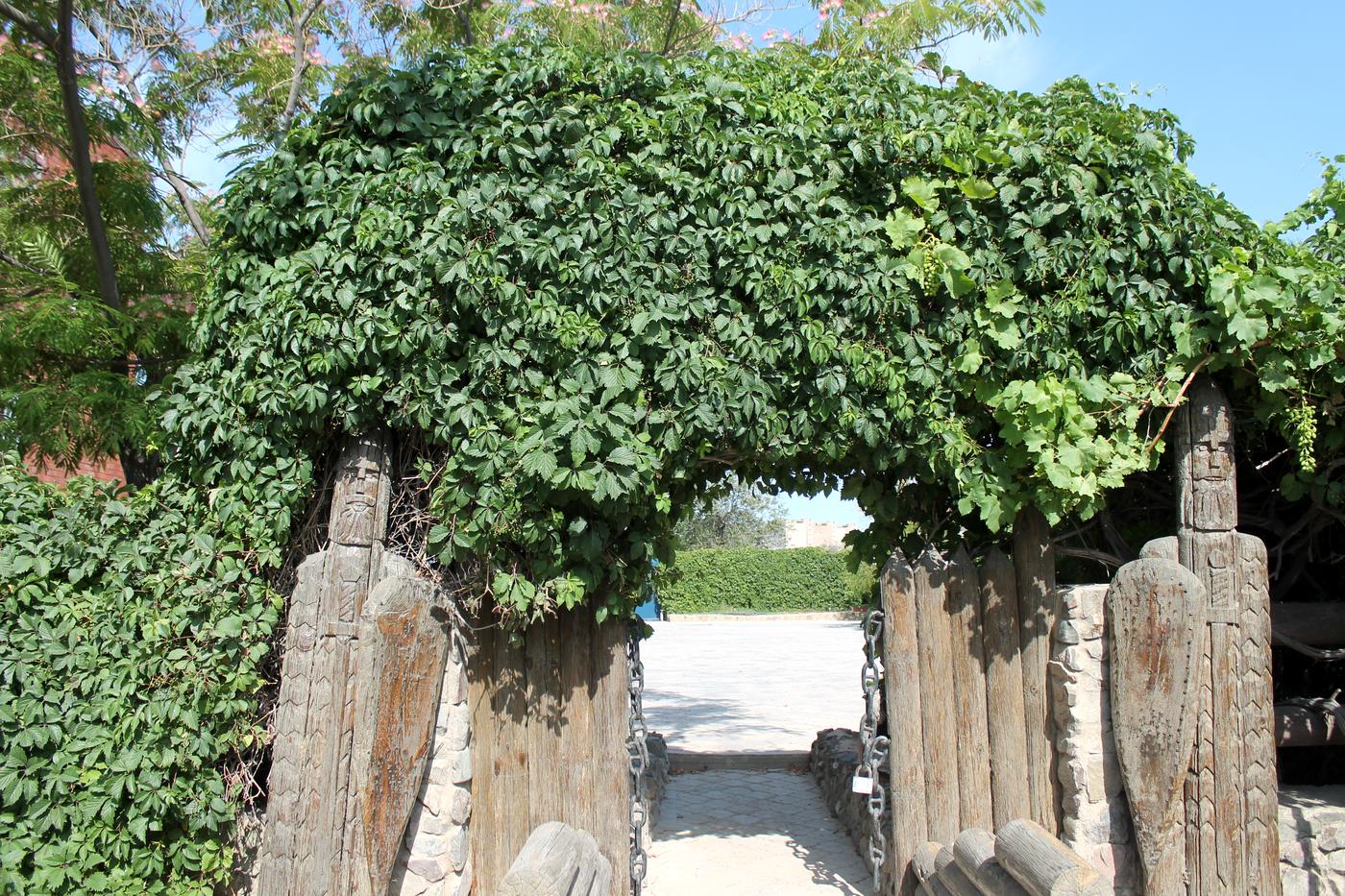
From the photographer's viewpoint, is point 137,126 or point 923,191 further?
point 137,126

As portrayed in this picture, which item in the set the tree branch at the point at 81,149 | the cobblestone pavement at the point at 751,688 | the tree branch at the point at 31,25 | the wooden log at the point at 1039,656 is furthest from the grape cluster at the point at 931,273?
the tree branch at the point at 31,25

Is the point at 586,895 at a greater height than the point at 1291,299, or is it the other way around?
the point at 1291,299

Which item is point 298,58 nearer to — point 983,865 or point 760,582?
point 983,865

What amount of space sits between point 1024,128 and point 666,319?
2.00m

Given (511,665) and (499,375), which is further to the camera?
(511,665)

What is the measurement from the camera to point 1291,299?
13.7ft

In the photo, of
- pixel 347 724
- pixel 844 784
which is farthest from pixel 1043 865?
pixel 844 784

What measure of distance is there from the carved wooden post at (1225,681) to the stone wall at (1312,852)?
0.40 metres

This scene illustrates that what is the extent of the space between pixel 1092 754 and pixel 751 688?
915cm

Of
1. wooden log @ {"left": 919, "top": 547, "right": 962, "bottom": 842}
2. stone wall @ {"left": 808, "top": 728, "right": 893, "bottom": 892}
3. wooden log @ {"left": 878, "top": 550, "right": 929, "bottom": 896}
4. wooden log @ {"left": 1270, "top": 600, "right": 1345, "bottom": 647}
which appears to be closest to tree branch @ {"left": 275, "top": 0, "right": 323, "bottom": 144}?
wooden log @ {"left": 878, "top": 550, "right": 929, "bottom": 896}

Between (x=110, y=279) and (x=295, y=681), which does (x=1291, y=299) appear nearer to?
(x=295, y=681)

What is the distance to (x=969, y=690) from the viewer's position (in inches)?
186

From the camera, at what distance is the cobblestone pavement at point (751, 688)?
9.90m

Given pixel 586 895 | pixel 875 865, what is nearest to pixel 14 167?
pixel 586 895
